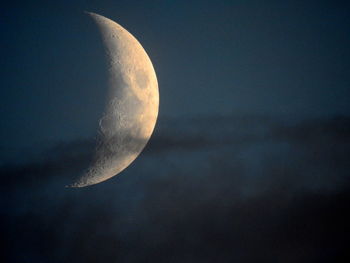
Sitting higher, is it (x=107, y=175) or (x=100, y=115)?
(x=100, y=115)

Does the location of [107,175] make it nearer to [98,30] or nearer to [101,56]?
[101,56]

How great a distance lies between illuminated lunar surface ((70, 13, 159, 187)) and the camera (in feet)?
46.1

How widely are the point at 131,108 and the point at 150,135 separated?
308cm

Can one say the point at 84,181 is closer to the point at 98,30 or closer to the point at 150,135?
the point at 150,135

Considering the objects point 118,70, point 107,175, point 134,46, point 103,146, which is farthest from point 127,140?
point 134,46

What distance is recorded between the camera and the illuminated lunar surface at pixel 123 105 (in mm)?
14062

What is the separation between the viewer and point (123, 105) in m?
14.2

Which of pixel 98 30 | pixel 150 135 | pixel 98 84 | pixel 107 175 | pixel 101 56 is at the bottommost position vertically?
pixel 107 175

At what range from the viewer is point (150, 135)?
17.0 metres

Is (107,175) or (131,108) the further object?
(107,175)

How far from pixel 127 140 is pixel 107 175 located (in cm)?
279

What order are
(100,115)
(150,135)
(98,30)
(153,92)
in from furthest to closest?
(150,135), (153,92), (98,30), (100,115)

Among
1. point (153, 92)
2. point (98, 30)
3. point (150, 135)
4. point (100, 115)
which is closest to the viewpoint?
point (100, 115)

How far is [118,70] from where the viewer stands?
14320mm
